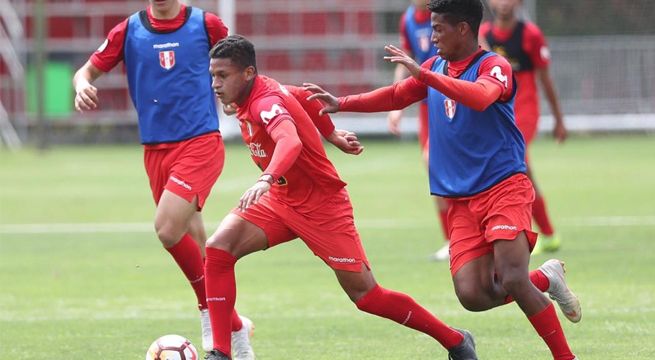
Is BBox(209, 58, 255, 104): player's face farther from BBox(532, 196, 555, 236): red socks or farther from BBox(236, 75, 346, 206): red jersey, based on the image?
BBox(532, 196, 555, 236): red socks

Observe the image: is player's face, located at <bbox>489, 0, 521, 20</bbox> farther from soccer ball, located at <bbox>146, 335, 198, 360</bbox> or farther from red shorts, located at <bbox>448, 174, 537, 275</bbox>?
soccer ball, located at <bbox>146, 335, 198, 360</bbox>

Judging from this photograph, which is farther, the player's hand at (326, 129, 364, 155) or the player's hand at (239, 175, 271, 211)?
the player's hand at (326, 129, 364, 155)

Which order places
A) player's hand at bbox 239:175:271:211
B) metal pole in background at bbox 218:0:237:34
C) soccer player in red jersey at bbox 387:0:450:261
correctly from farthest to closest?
1. metal pole in background at bbox 218:0:237:34
2. soccer player in red jersey at bbox 387:0:450:261
3. player's hand at bbox 239:175:271:211

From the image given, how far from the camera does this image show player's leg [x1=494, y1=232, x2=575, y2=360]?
7.21 m

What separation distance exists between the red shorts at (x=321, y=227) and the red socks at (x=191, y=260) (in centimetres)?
104

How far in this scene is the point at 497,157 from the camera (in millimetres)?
7445

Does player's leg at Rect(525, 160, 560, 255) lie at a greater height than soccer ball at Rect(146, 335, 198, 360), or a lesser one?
lesser

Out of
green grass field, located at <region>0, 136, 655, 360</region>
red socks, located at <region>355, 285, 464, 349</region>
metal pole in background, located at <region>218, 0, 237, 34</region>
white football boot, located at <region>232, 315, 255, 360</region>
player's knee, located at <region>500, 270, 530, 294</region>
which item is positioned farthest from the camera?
metal pole in background, located at <region>218, 0, 237, 34</region>

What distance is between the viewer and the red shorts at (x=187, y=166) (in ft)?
28.0

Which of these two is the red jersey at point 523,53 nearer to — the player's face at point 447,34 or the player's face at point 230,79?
the player's face at point 447,34

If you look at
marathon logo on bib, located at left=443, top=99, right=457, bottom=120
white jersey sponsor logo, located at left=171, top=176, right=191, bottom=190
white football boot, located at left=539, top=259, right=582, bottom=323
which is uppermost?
marathon logo on bib, located at left=443, top=99, right=457, bottom=120

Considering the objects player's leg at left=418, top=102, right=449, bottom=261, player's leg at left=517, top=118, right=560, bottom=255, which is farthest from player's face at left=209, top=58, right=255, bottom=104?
player's leg at left=517, top=118, right=560, bottom=255

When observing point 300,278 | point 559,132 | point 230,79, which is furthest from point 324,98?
point 559,132

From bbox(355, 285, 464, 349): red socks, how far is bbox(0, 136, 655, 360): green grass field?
609mm
